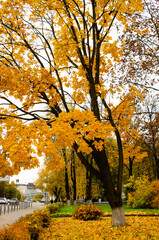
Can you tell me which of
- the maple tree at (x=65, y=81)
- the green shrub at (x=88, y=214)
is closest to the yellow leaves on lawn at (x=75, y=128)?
the maple tree at (x=65, y=81)

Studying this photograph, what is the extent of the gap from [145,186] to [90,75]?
1182cm

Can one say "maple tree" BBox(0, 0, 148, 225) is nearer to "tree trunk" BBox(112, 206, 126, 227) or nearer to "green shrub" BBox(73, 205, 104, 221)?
"tree trunk" BBox(112, 206, 126, 227)

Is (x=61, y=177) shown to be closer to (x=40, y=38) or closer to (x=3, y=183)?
(x=40, y=38)

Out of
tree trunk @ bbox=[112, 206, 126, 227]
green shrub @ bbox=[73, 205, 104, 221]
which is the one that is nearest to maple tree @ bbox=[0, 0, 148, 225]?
tree trunk @ bbox=[112, 206, 126, 227]

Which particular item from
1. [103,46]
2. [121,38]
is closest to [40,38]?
[103,46]

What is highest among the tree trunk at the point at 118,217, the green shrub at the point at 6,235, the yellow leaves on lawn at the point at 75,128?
the yellow leaves on lawn at the point at 75,128

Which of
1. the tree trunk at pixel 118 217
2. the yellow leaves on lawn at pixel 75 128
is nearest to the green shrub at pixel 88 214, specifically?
the tree trunk at pixel 118 217

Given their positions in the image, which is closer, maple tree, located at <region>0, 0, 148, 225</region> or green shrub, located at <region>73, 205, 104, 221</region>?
maple tree, located at <region>0, 0, 148, 225</region>

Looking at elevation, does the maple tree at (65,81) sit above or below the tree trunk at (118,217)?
above

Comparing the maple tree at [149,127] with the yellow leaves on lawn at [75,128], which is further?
the maple tree at [149,127]

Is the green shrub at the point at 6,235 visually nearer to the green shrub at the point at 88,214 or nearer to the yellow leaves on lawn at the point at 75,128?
the yellow leaves on lawn at the point at 75,128

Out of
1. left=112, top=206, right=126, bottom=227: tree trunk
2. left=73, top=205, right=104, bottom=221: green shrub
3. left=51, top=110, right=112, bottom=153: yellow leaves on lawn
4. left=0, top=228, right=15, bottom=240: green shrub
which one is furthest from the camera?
left=73, top=205, right=104, bottom=221: green shrub

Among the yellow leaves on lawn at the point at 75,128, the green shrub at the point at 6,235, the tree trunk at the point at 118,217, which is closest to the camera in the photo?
the green shrub at the point at 6,235

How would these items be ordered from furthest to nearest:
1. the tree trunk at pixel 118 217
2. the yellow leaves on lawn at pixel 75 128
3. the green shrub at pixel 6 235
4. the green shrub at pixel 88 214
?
the green shrub at pixel 88 214 → the tree trunk at pixel 118 217 → the yellow leaves on lawn at pixel 75 128 → the green shrub at pixel 6 235
